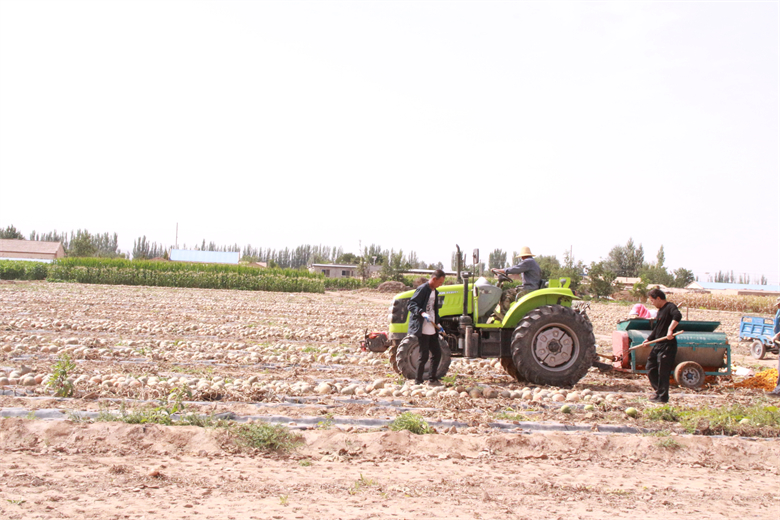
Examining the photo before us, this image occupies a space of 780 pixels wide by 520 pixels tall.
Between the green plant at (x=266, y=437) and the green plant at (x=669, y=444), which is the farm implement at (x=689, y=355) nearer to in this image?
the green plant at (x=669, y=444)

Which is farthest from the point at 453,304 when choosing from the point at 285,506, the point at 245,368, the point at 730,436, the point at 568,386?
the point at 285,506

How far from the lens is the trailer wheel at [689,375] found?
8734mm

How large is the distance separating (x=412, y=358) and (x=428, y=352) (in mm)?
476

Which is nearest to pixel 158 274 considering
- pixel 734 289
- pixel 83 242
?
pixel 83 242

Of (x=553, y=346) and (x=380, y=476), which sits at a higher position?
(x=553, y=346)

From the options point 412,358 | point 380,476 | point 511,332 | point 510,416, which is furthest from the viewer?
point 511,332

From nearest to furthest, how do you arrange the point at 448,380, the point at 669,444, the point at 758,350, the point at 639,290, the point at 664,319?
the point at 669,444
the point at 664,319
the point at 448,380
the point at 758,350
the point at 639,290

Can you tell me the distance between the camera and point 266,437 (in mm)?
5027

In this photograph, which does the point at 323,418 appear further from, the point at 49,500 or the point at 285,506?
the point at 49,500

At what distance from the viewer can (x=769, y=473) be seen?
5.04 m

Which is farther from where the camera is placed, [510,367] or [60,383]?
[510,367]

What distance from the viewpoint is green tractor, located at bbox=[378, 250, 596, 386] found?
8.16 m

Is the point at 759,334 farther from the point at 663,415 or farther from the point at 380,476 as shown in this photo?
the point at 380,476

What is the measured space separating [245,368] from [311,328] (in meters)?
6.97
